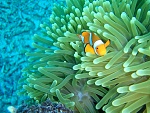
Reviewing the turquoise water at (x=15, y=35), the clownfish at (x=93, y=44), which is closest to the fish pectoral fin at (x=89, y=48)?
the clownfish at (x=93, y=44)

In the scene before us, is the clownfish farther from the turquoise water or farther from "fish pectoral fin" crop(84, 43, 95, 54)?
the turquoise water

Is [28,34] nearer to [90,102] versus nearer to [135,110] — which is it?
[90,102]

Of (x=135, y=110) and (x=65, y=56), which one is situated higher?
(x=65, y=56)

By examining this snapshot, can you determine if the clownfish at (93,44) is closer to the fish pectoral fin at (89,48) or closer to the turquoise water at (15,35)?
the fish pectoral fin at (89,48)

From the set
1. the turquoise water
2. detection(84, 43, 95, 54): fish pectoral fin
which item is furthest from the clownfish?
the turquoise water

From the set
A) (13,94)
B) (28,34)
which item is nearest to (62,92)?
(13,94)

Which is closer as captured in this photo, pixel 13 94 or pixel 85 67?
pixel 85 67

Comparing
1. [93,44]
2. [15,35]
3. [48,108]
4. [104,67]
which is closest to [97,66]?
[104,67]
